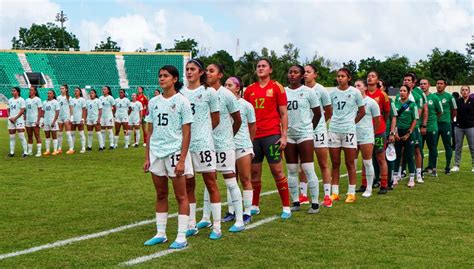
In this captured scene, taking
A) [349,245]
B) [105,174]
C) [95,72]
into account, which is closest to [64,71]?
[95,72]

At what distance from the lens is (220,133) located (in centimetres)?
677

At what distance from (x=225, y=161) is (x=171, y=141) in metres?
0.93

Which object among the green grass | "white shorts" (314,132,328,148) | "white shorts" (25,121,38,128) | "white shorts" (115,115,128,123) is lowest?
the green grass

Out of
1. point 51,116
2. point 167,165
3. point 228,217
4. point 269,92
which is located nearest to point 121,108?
point 51,116

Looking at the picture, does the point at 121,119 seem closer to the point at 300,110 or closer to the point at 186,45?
the point at 300,110

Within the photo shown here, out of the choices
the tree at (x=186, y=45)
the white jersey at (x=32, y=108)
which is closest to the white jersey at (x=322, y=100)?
the white jersey at (x=32, y=108)

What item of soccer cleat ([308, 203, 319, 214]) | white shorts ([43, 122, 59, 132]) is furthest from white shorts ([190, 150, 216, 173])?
white shorts ([43, 122, 59, 132])

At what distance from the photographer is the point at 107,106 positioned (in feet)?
64.2

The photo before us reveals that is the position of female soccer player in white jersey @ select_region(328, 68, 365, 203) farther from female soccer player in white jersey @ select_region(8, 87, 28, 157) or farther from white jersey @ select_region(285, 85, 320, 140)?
female soccer player in white jersey @ select_region(8, 87, 28, 157)

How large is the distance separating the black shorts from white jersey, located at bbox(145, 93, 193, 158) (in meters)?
1.80

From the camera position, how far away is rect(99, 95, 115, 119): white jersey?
19422mm

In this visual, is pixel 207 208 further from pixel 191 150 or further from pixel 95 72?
pixel 95 72

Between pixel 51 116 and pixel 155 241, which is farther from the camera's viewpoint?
pixel 51 116

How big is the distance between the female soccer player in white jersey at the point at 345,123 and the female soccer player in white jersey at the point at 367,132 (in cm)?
48
